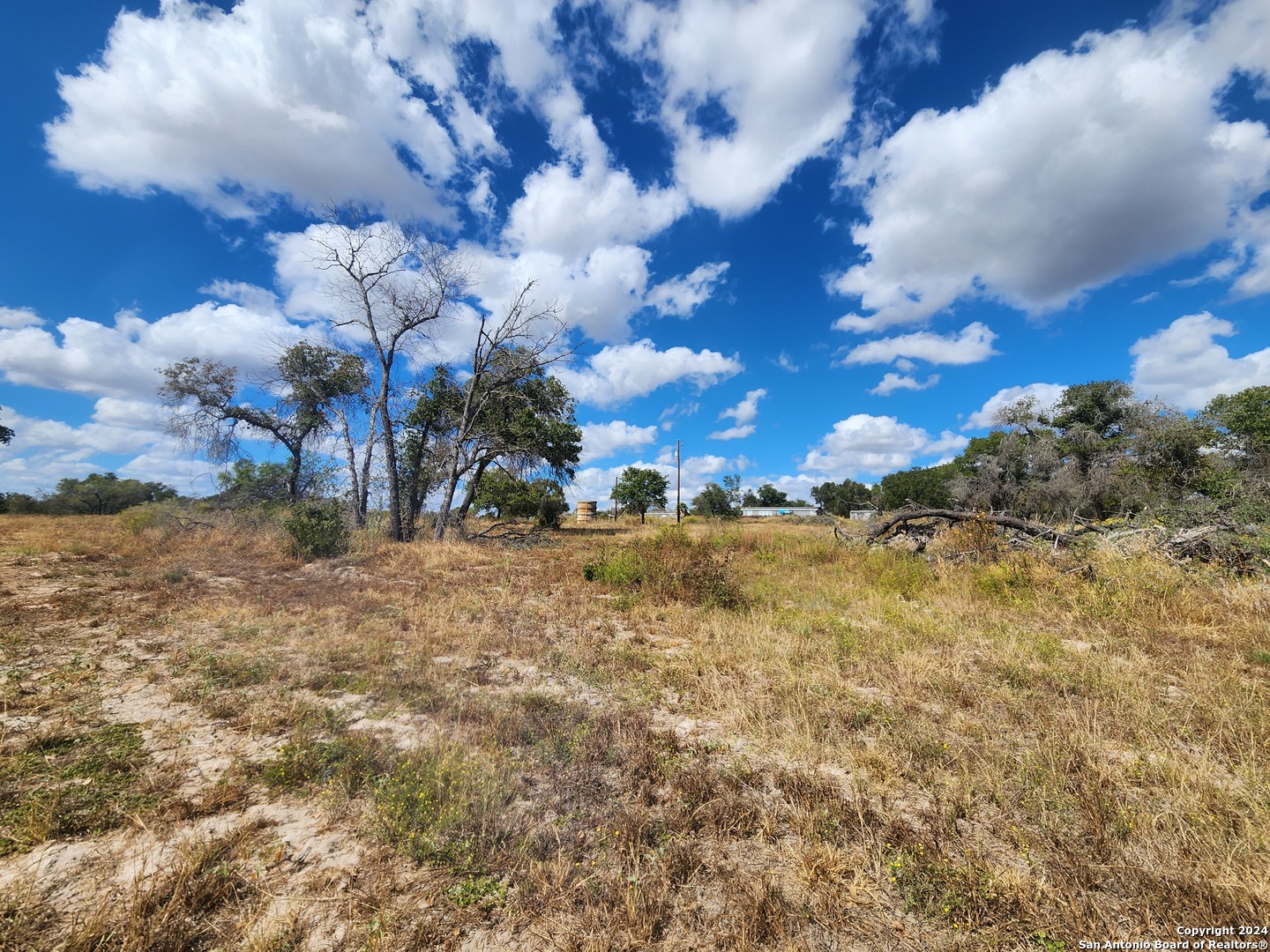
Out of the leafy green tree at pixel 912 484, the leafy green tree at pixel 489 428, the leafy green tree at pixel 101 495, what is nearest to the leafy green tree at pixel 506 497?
the leafy green tree at pixel 489 428

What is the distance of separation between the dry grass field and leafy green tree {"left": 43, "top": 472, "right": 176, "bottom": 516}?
43074 millimetres

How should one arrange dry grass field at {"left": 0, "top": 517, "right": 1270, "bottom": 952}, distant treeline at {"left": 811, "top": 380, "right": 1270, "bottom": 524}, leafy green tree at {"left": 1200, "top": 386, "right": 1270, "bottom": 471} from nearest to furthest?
dry grass field at {"left": 0, "top": 517, "right": 1270, "bottom": 952}, distant treeline at {"left": 811, "top": 380, "right": 1270, "bottom": 524}, leafy green tree at {"left": 1200, "top": 386, "right": 1270, "bottom": 471}

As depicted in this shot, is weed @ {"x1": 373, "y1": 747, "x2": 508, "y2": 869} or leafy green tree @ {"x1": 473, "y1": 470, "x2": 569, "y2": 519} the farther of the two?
leafy green tree @ {"x1": 473, "y1": 470, "x2": 569, "y2": 519}

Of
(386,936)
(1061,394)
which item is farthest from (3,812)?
(1061,394)

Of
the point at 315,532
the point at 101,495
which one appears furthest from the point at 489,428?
the point at 101,495

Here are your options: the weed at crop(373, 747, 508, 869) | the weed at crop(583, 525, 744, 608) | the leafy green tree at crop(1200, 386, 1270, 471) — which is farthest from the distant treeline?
the weed at crop(373, 747, 508, 869)

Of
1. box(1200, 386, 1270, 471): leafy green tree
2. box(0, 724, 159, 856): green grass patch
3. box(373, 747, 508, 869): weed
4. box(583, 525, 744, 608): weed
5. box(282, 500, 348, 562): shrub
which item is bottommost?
box(373, 747, 508, 869): weed

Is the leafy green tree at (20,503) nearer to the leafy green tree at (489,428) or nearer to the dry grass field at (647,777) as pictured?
the leafy green tree at (489,428)

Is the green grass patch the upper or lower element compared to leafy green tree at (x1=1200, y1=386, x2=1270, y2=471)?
lower

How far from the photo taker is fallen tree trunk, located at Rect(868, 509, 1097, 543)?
9148 millimetres

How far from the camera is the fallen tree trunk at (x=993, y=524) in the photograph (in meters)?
9.15

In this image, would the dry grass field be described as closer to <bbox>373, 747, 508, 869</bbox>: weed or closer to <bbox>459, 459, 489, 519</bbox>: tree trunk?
<bbox>373, 747, 508, 869</bbox>: weed

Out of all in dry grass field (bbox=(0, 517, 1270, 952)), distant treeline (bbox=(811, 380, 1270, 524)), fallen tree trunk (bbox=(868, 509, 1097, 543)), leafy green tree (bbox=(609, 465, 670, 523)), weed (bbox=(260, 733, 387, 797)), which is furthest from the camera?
leafy green tree (bbox=(609, 465, 670, 523))

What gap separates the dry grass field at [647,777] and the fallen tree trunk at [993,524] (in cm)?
234
